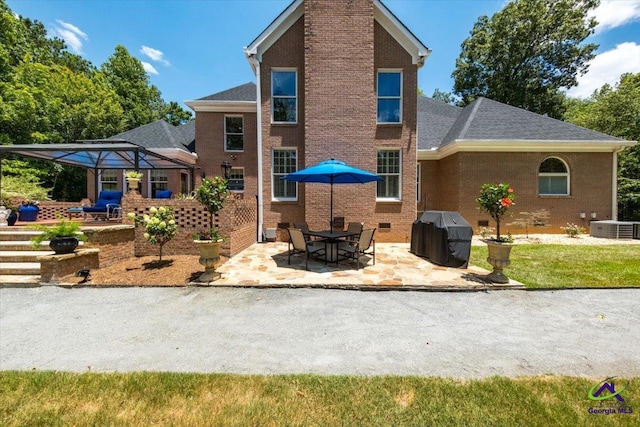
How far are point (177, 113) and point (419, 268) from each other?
3984 cm

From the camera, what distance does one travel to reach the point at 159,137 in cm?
1454

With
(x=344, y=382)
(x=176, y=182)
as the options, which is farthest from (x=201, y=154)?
(x=344, y=382)

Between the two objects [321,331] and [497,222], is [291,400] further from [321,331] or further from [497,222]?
[497,222]

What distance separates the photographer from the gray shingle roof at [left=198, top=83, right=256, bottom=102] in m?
14.5

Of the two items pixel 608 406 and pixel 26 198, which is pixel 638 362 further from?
pixel 26 198

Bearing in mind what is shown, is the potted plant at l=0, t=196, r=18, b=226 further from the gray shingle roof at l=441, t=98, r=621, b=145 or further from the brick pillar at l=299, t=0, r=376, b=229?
the gray shingle roof at l=441, t=98, r=621, b=145

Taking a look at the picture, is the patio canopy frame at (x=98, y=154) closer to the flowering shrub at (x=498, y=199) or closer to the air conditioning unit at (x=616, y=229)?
the flowering shrub at (x=498, y=199)

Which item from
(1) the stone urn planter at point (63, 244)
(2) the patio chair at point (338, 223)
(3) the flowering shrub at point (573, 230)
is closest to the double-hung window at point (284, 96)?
(2) the patio chair at point (338, 223)

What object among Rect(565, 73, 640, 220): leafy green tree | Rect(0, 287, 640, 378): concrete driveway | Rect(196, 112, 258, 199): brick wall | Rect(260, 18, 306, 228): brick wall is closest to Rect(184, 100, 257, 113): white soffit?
Rect(196, 112, 258, 199): brick wall

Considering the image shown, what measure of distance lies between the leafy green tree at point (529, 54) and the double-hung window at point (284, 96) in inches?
911

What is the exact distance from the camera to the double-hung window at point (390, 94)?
10.9 meters

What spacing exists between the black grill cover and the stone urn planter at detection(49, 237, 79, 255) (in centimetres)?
888

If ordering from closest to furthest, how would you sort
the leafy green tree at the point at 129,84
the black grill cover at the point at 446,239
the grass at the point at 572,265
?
the grass at the point at 572,265 → the black grill cover at the point at 446,239 → the leafy green tree at the point at 129,84

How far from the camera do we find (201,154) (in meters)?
14.4
